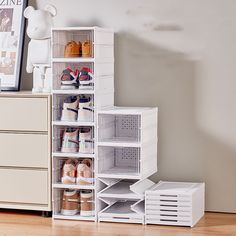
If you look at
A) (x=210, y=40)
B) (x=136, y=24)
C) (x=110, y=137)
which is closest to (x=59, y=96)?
(x=110, y=137)

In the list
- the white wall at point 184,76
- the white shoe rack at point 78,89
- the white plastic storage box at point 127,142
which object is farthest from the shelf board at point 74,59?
the white wall at point 184,76

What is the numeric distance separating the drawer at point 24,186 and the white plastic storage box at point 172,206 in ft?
2.39

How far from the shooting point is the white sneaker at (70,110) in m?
4.51

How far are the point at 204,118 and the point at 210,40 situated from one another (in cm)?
54

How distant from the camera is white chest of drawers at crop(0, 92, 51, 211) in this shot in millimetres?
4555

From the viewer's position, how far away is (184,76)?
4.72 meters

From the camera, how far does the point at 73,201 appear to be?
4539mm

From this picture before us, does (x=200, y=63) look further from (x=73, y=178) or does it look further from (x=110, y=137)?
(x=73, y=178)

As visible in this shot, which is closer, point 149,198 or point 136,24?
point 149,198

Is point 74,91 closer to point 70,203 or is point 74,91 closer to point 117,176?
point 117,176

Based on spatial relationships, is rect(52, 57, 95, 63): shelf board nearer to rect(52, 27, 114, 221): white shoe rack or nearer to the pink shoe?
rect(52, 27, 114, 221): white shoe rack

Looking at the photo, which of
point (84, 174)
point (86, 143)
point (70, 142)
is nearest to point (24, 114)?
point (70, 142)

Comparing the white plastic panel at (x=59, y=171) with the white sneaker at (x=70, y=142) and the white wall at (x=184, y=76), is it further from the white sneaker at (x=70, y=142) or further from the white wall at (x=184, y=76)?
the white wall at (x=184, y=76)

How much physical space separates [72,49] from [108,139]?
66 centimetres
